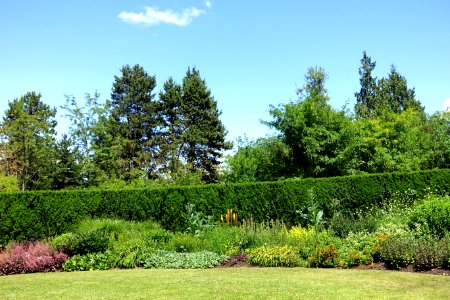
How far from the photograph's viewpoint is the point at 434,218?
10.8 metres

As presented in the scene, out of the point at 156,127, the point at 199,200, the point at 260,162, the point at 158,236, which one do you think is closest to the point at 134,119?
the point at 156,127

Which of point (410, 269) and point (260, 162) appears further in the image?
point (260, 162)

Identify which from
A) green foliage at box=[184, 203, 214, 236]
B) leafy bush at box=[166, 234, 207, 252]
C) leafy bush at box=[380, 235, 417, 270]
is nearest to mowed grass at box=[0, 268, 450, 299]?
leafy bush at box=[380, 235, 417, 270]

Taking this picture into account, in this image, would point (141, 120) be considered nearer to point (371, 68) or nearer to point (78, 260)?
point (371, 68)

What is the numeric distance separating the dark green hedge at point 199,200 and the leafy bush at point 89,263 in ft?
15.8

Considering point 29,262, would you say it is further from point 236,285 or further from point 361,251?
point 361,251

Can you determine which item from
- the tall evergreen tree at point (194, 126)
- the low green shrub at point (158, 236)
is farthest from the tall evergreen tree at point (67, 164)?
the low green shrub at point (158, 236)

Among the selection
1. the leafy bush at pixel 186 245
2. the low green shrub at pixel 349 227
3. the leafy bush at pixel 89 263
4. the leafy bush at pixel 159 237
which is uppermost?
the low green shrub at pixel 349 227

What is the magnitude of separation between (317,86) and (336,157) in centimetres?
1600

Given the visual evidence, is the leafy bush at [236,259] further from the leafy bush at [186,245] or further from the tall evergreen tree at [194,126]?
the tall evergreen tree at [194,126]

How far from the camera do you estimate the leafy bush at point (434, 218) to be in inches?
420

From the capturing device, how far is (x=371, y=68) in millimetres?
44188

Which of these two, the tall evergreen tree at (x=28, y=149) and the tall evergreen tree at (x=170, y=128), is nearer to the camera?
the tall evergreen tree at (x=28, y=149)

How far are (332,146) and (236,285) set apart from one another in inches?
635
